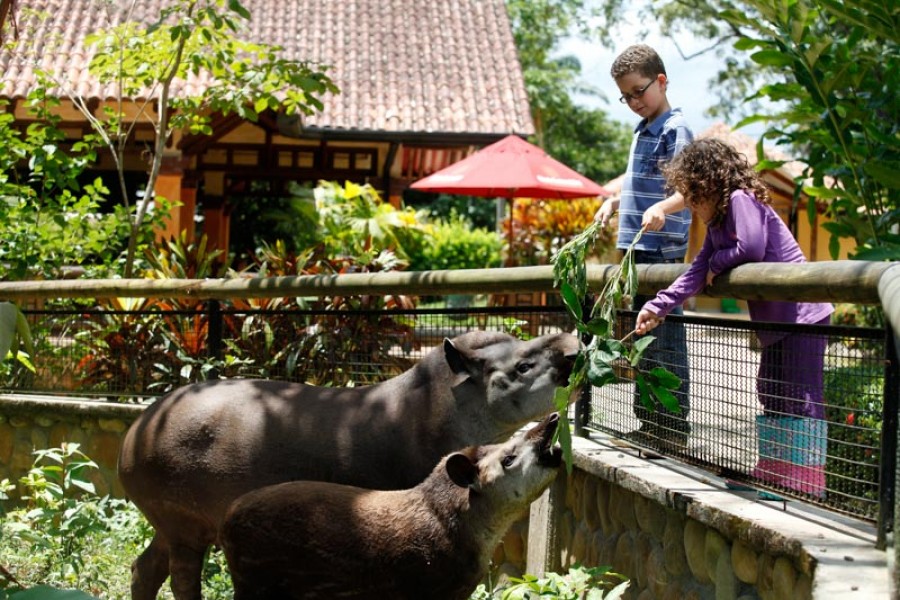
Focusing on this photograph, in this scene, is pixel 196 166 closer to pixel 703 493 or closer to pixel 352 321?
pixel 352 321

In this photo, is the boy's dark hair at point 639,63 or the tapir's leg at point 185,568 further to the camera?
the boy's dark hair at point 639,63

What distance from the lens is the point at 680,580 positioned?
12.7 feet

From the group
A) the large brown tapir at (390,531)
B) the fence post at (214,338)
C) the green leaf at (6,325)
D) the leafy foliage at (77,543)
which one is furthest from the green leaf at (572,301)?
the fence post at (214,338)

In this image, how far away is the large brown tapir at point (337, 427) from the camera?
4355mm

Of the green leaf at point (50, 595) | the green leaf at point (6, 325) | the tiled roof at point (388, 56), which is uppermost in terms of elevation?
the tiled roof at point (388, 56)

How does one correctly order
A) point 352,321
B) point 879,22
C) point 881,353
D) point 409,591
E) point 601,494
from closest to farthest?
1. point 881,353
2. point 409,591
3. point 879,22
4. point 601,494
5. point 352,321

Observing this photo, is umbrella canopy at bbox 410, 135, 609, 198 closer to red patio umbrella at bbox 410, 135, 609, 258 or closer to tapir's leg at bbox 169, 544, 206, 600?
red patio umbrella at bbox 410, 135, 609, 258

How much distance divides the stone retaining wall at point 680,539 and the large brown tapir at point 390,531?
0.55m

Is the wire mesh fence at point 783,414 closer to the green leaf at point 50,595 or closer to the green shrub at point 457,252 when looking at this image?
the green leaf at point 50,595

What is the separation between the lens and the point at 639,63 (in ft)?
16.7

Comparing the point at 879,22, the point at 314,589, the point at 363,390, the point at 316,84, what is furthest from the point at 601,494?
the point at 316,84

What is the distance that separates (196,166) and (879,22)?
13986 mm

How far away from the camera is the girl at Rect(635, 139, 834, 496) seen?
355 cm

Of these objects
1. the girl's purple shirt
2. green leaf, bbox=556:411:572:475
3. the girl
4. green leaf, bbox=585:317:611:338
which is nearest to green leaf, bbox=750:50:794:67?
the girl
